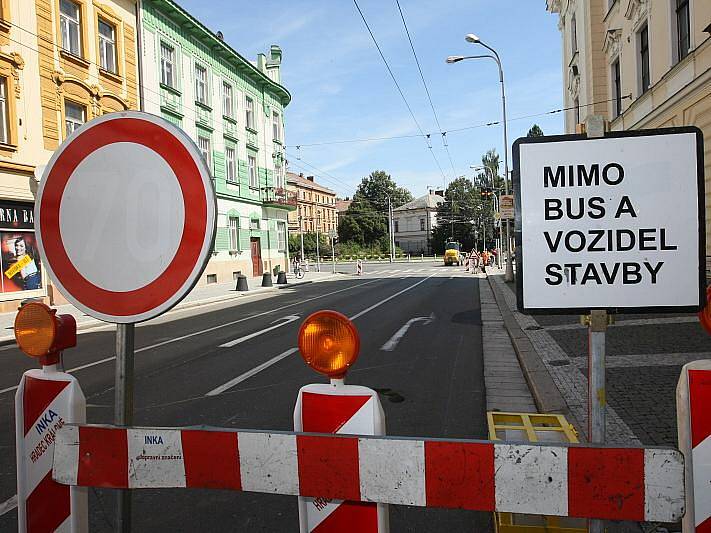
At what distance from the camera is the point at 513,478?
63.1 inches

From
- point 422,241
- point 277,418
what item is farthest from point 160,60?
point 422,241

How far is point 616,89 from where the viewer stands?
65.1ft

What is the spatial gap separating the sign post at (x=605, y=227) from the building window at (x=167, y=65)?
25573 mm

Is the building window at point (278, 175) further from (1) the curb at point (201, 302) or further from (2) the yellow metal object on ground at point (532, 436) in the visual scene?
(2) the yellow metal object on ground at point (532, 436)

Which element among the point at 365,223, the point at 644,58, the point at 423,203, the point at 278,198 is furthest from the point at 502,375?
the point at 423,203

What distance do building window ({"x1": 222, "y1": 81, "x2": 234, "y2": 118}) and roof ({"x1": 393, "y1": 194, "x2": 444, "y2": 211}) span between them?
74938mm

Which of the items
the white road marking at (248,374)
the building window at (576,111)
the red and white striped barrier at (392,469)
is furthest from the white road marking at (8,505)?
the building window at (576,111)

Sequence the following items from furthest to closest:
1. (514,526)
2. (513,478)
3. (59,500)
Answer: (514,526)
(59,500)
(513,478)

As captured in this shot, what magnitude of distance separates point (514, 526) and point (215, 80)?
30027mm

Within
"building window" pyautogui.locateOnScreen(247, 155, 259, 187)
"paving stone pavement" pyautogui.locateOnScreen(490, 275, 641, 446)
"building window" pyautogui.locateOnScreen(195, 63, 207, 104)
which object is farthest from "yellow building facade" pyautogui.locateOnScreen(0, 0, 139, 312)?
"paving stone pavement" pyautogui.locateOnScreen(490, 275, 641, 446)

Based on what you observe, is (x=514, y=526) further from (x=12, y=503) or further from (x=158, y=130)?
(x=12, y=503)

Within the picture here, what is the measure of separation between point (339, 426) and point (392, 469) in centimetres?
23

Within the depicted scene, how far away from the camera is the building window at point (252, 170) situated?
33.4m

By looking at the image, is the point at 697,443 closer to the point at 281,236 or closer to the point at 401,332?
the point at 401,332
